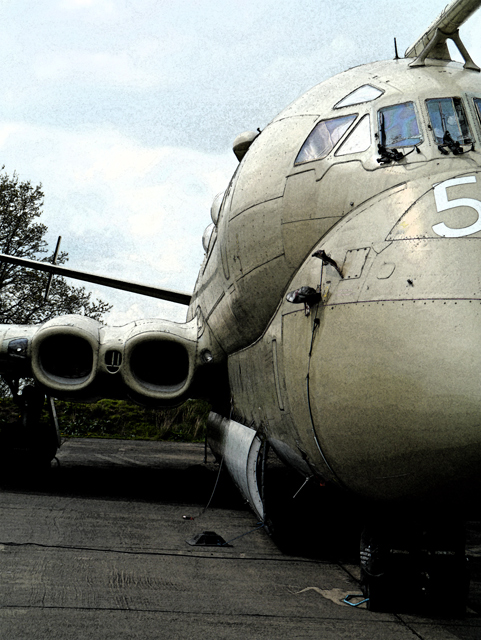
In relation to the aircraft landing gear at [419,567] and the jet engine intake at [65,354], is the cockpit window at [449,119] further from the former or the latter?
the jet engine intake at [65,354]

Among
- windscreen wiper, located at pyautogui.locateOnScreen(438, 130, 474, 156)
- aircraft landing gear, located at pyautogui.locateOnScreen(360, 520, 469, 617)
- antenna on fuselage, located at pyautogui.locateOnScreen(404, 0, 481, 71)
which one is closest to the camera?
aircraft landing gear, located at pyautogui.locateOnScreen(360, 520, 469, 617)

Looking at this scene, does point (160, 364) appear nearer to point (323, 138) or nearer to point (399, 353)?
point (323, 138)

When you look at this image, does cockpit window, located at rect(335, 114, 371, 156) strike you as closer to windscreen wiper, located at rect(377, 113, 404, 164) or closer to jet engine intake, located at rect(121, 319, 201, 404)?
windscreen wiper, located at rect(377, 113, 404, 164)

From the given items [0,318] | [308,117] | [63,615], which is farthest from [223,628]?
[0,318]

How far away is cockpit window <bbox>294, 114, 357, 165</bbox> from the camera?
507cm

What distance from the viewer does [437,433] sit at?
3.19 m

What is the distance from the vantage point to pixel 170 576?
4562mm

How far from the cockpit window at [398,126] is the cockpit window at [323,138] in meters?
0.28

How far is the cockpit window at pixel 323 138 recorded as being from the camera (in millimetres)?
5070

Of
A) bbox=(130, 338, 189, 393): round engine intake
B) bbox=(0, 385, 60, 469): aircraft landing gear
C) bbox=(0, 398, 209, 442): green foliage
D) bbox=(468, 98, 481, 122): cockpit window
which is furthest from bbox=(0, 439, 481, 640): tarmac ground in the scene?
bbox=(0, 398, 209, 442): green foliage

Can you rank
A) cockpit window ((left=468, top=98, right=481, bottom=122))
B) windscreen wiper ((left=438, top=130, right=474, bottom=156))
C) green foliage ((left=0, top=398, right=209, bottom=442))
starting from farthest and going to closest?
1. green foliage ((left=0, top=398, right=209, bottom=442))
2. cockpit window ((left=468, top=98, right=481, bottom=122))
3. windscreen wiper ((left=438, top=130, right=474, bottom=156))

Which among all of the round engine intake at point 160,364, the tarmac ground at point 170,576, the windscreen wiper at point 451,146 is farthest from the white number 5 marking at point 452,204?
the round engine intake at point 160,364

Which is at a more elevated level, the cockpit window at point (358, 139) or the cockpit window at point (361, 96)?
the cockpit window at point (361, 96)

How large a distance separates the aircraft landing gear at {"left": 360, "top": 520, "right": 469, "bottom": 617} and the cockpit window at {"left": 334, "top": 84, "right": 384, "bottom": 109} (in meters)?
3.26
